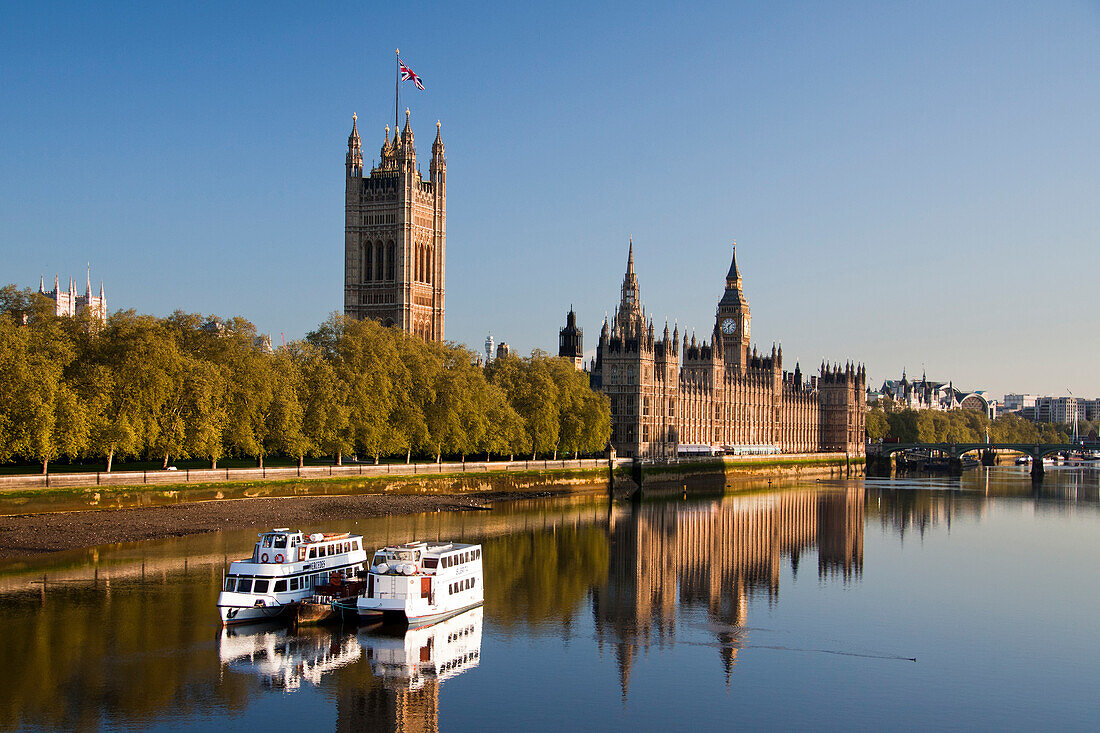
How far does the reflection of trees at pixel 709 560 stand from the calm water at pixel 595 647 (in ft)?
0.78

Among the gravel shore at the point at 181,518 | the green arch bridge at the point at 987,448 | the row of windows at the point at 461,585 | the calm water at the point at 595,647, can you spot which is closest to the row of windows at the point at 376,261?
the gravel shore at the point at 181,518

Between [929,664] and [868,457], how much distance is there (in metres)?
150

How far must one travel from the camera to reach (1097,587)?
5409 centimetres

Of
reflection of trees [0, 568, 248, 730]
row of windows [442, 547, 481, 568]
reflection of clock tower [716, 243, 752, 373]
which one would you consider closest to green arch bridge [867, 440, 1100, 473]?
reflection of clock tower [716, 243, 752, 373]

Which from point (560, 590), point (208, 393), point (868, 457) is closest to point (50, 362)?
point (208, 393)

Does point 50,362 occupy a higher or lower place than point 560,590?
higher

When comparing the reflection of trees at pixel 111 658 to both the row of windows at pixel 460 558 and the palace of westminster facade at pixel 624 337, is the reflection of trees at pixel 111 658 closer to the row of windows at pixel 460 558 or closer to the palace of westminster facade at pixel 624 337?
the row of windows at pixel 460 558

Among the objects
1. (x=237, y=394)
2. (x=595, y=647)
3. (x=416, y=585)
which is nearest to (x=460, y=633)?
(x=416, y=585)

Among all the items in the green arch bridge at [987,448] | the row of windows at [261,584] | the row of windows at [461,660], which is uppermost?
the green arch bridge at [987,448]

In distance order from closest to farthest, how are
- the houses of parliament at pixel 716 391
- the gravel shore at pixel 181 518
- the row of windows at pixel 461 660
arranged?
the row of windows at pixel 461 660, the gravel shore at pixel 181 518, the houses of parliament at pixel 716 391

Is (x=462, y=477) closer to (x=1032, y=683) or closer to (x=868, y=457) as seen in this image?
(x=1032, y=683)

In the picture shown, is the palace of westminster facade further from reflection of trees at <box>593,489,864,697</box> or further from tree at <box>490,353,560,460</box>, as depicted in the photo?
reflection of trees at <box>593,489,864,697</box>

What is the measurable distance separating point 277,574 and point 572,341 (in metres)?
106

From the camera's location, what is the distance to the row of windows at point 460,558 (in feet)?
140
